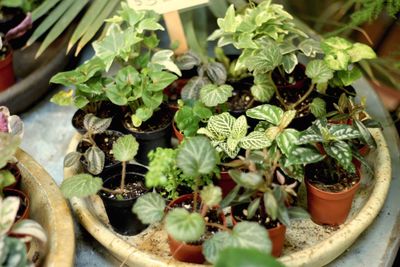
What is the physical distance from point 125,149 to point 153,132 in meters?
0.17

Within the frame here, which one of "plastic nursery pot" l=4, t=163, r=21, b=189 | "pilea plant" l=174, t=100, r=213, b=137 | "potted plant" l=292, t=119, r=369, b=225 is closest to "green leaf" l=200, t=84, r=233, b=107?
"pilea plant" l=174, t=100, r=213, b=137

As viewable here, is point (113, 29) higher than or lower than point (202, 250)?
higher

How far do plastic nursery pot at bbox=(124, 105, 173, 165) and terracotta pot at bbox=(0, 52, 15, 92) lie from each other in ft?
1.40

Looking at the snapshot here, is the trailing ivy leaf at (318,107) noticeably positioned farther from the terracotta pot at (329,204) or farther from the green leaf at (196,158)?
the green leaf at (196,158)

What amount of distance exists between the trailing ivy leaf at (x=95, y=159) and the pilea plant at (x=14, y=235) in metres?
0.23

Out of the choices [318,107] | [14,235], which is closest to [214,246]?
[14,235]

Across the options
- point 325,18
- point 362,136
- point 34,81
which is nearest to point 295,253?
point 362,136

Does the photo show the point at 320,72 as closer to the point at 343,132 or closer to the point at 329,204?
the point at 343,132

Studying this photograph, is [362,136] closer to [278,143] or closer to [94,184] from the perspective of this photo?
[278,143]

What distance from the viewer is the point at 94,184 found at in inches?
43.6

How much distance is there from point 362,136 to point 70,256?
0.67 metres

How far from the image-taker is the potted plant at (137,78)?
1.29 metres

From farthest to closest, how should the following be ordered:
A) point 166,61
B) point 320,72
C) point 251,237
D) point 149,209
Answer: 1. point 166,61
2. point 320,72
3. point 149,209
4. point 251,237

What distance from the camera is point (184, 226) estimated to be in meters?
0.95
